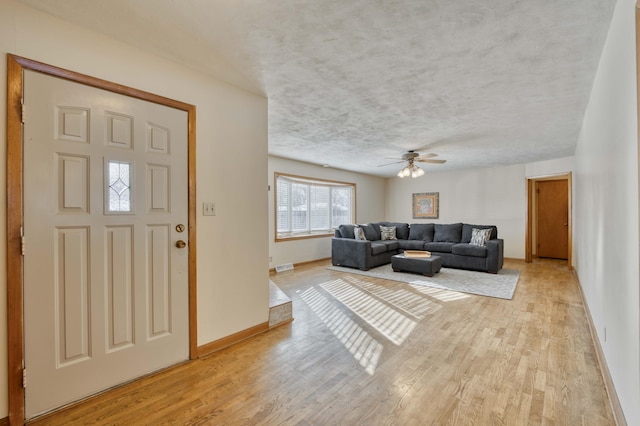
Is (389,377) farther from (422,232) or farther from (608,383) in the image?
(422,232)

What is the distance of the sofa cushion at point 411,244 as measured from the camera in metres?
6.29

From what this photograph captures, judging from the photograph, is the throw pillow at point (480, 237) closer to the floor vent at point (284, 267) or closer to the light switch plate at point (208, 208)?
the floor vent at point (284, 267)

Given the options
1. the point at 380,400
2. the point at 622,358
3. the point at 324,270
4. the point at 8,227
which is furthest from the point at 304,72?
the point at 324,270

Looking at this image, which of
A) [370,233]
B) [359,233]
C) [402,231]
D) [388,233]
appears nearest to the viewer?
[359,233]

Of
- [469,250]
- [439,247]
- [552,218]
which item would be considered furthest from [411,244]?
[552,218]

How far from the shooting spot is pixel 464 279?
480 centimetres

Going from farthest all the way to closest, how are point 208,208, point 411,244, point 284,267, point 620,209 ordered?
point 411,244, point 284,267, point 208,208, point 620,209

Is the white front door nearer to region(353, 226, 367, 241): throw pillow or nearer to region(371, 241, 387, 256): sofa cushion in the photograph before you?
region(371, 241, 387, 256): sofa cushion

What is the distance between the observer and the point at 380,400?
176 centimetres

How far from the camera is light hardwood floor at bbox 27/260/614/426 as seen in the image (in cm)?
163

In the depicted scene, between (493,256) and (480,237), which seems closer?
(493,256)

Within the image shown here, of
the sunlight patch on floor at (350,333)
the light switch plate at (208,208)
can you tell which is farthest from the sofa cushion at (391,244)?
the light switch plate at (208,208)

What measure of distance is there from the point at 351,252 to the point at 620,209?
446 centimetres

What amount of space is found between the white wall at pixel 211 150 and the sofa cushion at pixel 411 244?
4.42 metres
